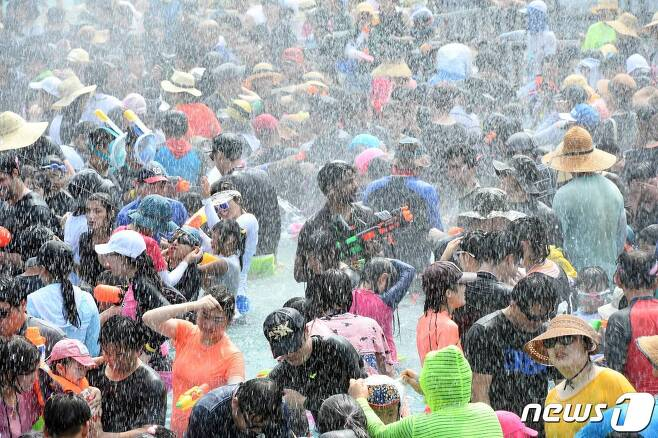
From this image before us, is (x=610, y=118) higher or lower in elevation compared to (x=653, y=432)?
lower

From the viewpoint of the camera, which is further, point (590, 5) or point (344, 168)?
point (590, 5)

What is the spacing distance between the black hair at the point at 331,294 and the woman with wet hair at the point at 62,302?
132 cm

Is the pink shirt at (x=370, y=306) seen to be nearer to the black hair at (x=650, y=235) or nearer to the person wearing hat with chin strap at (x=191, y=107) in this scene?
the black hair at (x=650, y=235)

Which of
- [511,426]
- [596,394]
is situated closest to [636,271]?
[596,394]

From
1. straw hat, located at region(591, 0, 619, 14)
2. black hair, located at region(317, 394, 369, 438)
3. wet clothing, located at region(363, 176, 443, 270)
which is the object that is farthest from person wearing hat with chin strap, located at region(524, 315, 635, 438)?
straw hat, located at region(591, 0, 619, 14)

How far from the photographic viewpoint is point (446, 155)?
8.88 meters

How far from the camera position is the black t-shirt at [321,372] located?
511 cm

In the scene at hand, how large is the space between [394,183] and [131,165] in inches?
93.4

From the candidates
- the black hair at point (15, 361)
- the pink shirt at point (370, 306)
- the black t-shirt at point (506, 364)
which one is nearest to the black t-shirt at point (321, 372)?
the black t-shirt at point (506, 364)

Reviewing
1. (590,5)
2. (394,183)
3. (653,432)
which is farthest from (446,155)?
(590,5)

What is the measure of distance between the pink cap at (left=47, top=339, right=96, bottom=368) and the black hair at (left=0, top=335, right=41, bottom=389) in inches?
11.0

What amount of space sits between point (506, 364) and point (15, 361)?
239cm

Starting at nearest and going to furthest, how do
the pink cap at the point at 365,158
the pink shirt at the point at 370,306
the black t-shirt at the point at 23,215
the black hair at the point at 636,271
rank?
the black hair at the point at 636,271 < the pink shirt at the point at 370,306 < the black t-shirt at the point at 23,215 < the pink cap at the point at 365,158

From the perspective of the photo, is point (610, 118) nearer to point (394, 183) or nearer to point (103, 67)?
point (394, 183)
